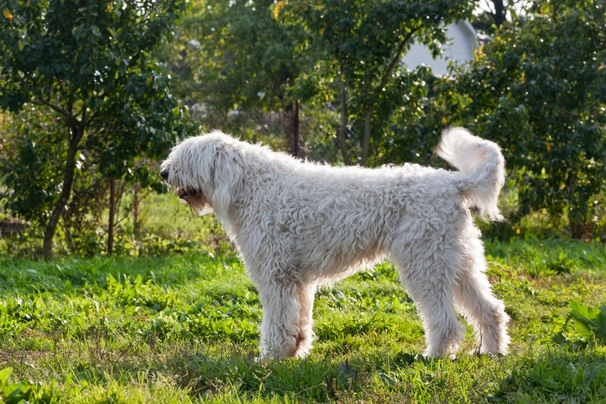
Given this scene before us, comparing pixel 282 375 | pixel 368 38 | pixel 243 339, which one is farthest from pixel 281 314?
pixel 368 38

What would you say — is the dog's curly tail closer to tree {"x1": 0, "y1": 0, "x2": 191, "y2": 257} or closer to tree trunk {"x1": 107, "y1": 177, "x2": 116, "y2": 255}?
tree {"x1": 0, "y1": 0, "x2": 191, "y2": 257}

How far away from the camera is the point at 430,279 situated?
5.01 m

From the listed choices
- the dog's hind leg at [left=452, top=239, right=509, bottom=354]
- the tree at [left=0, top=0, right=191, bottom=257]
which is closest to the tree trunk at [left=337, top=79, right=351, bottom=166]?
the tree at [left=0, top=0, right=191, bottom=257]

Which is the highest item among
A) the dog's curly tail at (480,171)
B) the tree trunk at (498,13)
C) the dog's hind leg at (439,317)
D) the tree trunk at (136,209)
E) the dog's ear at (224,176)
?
the tree trunk at (498,13)

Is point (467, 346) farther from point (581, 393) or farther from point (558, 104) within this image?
point (558, 104)

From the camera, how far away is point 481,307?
5.28 meters

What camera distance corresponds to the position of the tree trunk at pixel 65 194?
31.0 ft

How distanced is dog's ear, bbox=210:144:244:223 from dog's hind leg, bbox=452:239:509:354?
180cm

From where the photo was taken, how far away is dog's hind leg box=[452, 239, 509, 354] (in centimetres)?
525

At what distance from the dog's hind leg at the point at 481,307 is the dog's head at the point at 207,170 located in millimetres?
1839

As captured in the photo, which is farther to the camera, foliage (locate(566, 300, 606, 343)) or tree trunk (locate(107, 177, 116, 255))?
tree trunk (locate(107, 177, 116, 255))

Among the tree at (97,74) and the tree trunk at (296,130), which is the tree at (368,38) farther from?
the tree at (97,74)

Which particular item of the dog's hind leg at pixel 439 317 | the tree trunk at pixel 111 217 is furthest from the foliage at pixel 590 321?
the tree trunk at pixel 111 217

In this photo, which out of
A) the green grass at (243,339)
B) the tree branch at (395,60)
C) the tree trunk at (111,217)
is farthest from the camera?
the tree branch at (395,60)
